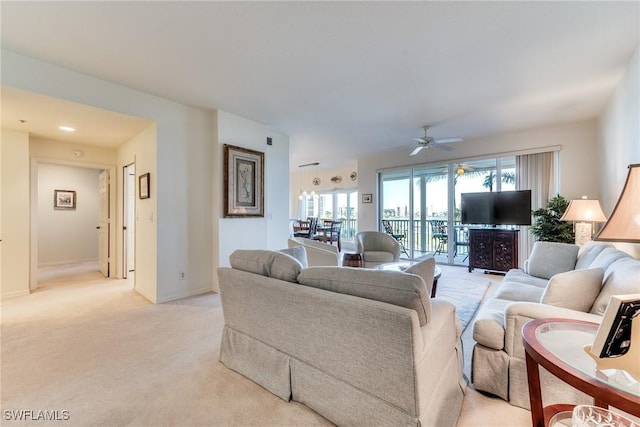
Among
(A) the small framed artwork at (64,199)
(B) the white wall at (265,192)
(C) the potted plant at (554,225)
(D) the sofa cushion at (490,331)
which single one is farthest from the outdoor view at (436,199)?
(A) the small framed artwork at (64,199)

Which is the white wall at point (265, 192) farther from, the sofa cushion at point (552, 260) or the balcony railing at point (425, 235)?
the sofa cushion at point (552, 260)

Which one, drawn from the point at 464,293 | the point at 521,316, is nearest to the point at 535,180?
the point at 464,293

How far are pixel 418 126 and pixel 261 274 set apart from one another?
3.86m

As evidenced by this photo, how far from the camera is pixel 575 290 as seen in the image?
1.60 metres

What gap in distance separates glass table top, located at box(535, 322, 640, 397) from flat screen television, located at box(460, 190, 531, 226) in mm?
3979

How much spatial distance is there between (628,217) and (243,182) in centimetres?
382

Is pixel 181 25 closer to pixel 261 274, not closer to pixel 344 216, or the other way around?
pixel 261 274

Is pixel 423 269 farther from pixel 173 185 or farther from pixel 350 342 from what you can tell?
pixel 173 185

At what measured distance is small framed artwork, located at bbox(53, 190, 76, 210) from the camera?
5.84m

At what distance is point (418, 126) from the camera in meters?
4.49

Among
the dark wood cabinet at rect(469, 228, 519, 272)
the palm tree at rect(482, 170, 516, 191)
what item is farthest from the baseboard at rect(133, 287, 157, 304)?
the palm tree at rect(482, 170, 516, 191)

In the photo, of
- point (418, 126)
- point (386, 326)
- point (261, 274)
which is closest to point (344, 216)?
point (418, 126)

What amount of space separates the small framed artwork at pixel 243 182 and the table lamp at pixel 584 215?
4128 millimetres

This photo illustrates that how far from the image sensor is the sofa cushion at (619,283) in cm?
138
